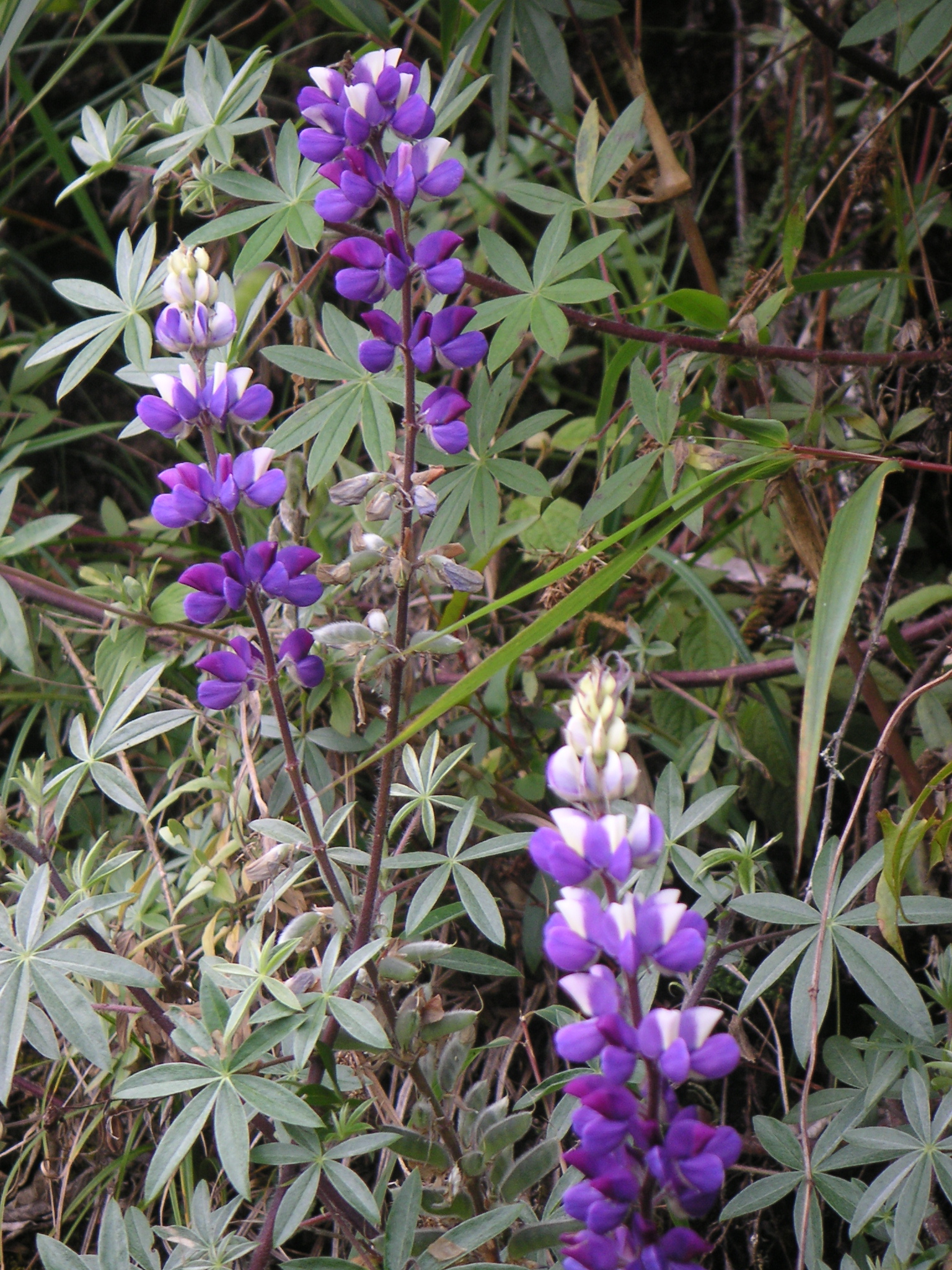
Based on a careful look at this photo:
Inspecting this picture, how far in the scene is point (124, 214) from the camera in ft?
10.0

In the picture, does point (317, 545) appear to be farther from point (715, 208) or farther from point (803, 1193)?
point (715, 208)

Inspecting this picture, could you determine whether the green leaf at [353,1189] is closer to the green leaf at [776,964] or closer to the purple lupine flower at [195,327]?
the green leaf at [776,964]

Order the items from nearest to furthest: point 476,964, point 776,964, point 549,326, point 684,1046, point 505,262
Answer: point 684,1046 < point 776,964 < point 476,964 < point 549,326 < point 505,262

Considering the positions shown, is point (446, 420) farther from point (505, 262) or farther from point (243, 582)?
point (505, 262)

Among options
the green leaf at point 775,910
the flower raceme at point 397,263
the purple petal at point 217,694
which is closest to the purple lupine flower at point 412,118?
the flower raceme at point 397,263

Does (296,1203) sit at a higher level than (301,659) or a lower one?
lower

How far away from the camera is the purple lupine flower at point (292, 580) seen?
1256mm

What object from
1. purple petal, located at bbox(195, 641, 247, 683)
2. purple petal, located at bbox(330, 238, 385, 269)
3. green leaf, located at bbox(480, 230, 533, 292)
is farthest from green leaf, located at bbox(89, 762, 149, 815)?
green leaf, located at bbox(480, 230, 533, 292)

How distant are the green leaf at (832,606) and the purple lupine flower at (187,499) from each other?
74cm

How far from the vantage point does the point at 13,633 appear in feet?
5.47

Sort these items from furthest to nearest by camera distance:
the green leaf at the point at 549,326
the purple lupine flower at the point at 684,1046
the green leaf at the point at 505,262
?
the green leaf at the point at 505,262 < the green leaf at the point at 549,326 < the purple lupine flower at the point at 684,1046

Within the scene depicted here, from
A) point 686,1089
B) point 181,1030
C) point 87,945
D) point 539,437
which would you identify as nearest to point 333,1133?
point 181,1030

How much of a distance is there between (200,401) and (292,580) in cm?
24

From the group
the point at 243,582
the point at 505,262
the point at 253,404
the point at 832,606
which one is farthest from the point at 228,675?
the point at 505,262
